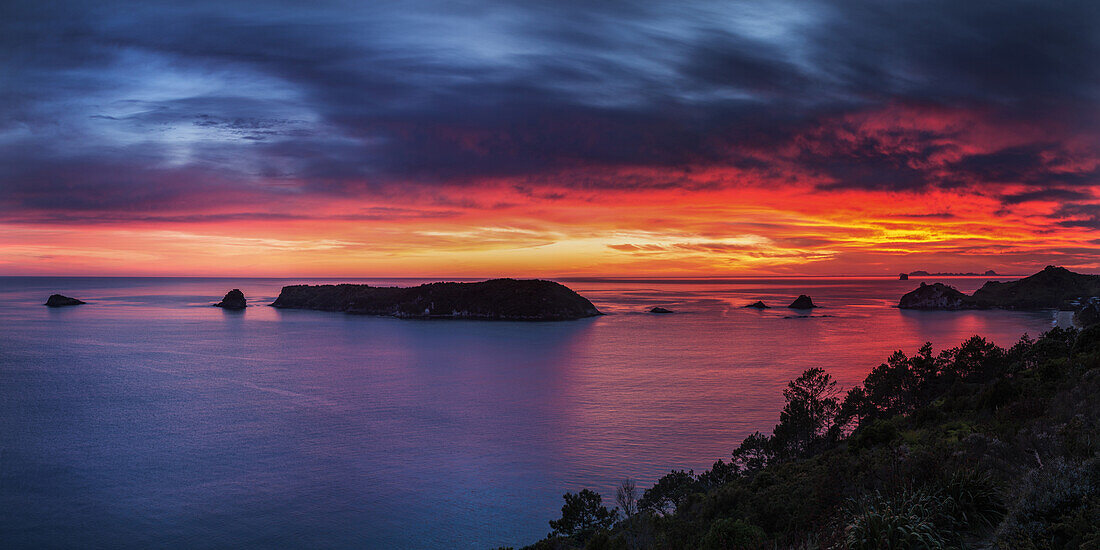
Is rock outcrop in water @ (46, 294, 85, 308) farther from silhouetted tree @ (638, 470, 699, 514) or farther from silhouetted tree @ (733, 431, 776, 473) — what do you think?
silhouetted tree @ (733, 431, 776, 473)

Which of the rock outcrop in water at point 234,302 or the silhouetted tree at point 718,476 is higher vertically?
the rock outcrop in water at point 234,302

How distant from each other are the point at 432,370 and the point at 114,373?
127 ft

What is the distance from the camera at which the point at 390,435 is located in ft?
144

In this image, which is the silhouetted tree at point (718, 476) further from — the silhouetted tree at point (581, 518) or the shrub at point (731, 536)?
the shrub at point (731, 536)

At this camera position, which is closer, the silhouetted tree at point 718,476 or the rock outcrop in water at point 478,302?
the silhouetted tree at point 718,476

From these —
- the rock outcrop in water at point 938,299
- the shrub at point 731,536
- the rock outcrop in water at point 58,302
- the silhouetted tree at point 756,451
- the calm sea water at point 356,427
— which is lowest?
the calm sea water at point 356,427

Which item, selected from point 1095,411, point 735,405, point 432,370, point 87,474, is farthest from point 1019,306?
point 87,474

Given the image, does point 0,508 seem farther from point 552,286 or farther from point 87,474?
point 552,286

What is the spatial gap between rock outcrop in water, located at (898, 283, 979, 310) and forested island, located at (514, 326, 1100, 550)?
490ft

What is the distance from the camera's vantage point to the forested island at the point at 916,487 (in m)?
9.93

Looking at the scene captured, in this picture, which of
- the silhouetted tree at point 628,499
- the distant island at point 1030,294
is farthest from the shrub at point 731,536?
the distant island at point 1030,294

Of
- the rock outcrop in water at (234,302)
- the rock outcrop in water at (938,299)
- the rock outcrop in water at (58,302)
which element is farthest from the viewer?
the rock outcrop in water at (234,302)

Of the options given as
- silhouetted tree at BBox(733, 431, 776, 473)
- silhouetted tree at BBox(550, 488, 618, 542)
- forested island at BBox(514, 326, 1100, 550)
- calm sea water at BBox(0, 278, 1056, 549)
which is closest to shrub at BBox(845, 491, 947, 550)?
forested island at BBox(514, 326, 1100, 550)

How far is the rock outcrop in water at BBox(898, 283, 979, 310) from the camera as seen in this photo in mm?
163000
